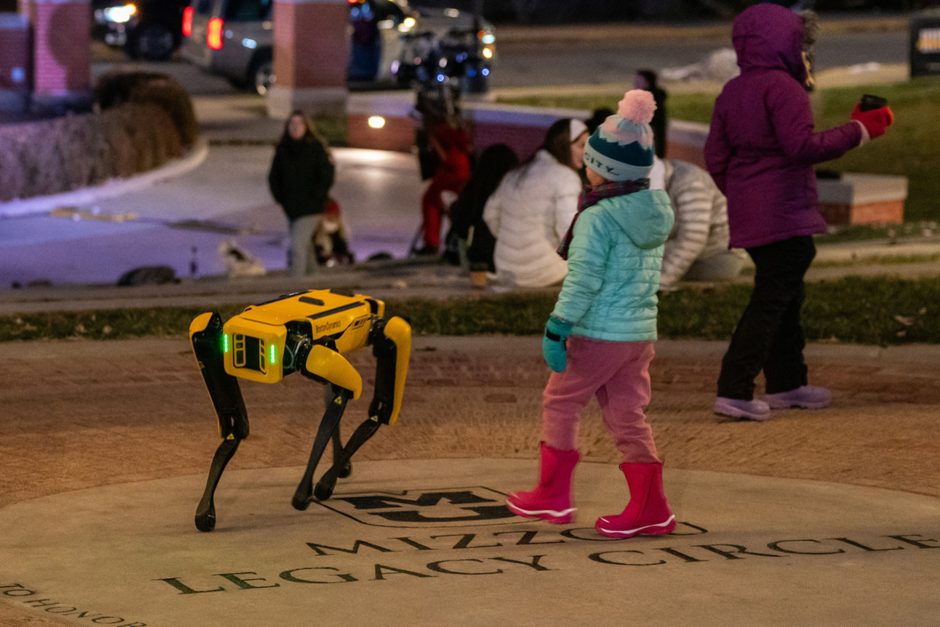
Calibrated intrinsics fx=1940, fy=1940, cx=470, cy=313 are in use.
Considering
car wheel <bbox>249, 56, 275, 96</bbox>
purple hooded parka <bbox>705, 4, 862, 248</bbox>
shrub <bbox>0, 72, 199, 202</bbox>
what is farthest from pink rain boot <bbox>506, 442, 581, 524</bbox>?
car wheel <bbox>249, 56, 275, 96</bbox>

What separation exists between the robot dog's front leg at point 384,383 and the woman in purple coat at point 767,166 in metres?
2.06

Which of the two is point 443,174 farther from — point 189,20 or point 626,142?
point 189,20

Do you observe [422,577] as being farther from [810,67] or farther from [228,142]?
[228,142]

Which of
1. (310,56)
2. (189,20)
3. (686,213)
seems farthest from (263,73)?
(686,213)

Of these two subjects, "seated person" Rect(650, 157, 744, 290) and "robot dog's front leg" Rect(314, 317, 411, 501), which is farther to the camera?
"seated person" Rect(650, 157, 744, 290)

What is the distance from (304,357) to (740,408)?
2772 millimetres

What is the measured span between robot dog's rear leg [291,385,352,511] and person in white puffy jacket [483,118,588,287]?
15.6 feet

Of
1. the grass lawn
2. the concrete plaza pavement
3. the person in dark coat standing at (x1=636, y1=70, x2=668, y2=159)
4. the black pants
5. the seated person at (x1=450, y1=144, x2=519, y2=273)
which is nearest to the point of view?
the concrete plaza pavement

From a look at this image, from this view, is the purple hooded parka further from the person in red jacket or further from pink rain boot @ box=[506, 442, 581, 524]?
the person in red jacket

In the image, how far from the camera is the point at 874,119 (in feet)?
28.0

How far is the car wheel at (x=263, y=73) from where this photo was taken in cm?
3077

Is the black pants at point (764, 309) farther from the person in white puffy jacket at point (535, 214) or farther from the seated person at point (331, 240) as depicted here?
the seated person at point (331, 240)

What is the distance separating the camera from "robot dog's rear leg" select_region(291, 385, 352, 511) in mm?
7164

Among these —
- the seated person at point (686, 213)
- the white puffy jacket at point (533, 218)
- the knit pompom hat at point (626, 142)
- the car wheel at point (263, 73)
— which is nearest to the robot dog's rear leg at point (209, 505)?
the knit pompom hat at point (626, 142)
